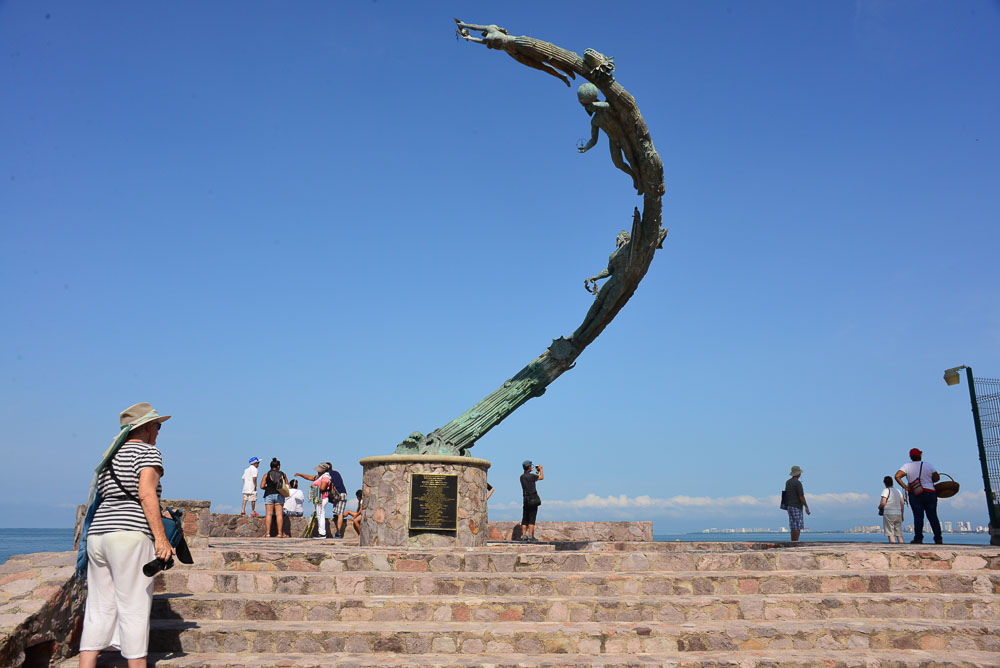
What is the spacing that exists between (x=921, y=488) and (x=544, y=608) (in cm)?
750

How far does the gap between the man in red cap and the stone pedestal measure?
6.84 meters

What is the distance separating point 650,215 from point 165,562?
9.80 metres

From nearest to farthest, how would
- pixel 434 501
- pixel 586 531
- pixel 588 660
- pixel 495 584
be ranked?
1. pixel 588 660
2. pixel 495 584
3. pixel 434 501
4. pixel 586 531

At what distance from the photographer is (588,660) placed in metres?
5.12

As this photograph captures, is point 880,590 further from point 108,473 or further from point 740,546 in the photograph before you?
point 108,473

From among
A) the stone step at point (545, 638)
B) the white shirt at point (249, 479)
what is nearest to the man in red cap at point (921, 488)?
the stone step at point (545, 638)

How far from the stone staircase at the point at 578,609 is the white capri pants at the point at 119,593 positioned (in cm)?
86

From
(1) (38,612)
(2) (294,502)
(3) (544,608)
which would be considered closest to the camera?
(1) (38,612)

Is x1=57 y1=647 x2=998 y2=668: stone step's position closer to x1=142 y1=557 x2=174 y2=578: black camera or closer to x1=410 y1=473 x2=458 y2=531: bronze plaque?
x1=142 y1=557 x2=174 y2=578: black camera

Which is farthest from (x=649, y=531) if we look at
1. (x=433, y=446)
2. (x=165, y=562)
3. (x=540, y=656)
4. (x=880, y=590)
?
(x=165, y=562)

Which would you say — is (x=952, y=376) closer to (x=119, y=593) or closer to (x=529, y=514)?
(x=529, y=514)

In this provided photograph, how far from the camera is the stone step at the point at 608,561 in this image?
6.96 metres

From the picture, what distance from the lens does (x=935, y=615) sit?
6.18m

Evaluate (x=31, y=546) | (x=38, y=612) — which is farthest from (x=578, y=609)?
(x=31, y=546)
